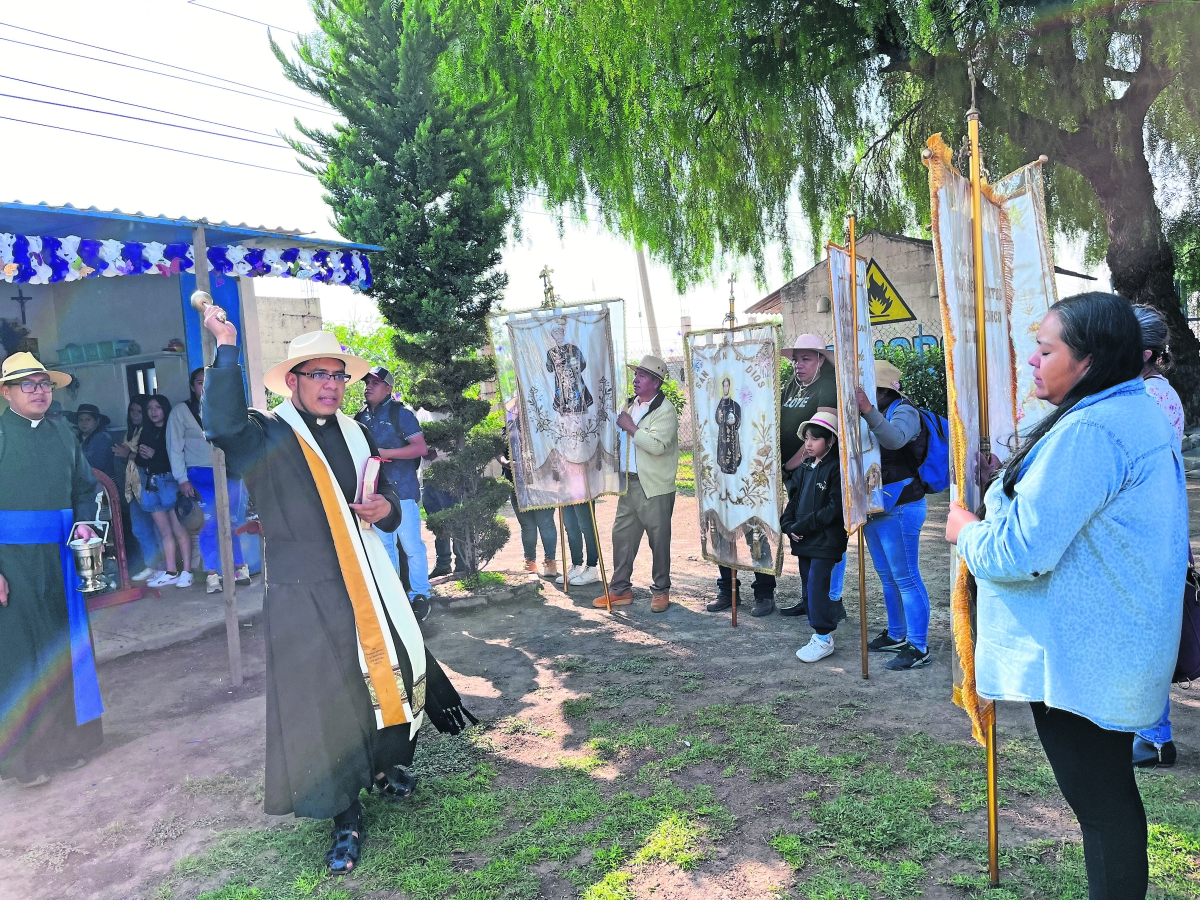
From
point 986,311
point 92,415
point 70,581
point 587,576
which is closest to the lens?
point 986,311

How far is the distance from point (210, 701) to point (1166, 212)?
40.7ft

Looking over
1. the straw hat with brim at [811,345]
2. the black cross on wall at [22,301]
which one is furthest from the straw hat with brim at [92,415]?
the straw hat with brim at [811,345]

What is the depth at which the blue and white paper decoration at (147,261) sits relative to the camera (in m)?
5.35

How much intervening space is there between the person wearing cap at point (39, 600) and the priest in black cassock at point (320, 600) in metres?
1.75

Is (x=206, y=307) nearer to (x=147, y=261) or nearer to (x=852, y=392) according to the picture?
(x=147, y=261)

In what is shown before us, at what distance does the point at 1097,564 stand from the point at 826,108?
32.6 feet

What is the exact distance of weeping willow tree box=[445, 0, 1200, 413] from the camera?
29.8ft

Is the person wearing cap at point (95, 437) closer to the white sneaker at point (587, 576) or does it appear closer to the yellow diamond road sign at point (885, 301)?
the white sneaker at point (587, 576)

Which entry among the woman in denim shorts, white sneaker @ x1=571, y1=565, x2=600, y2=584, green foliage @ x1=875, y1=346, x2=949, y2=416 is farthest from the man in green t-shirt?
green foliage @ x1=875, y1=346, x2=949, y2=416

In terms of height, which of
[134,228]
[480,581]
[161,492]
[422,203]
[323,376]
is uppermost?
[422,203]

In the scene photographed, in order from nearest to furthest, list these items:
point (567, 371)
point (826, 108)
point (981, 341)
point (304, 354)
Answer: point (981, 341) < point (304, 354) < point (567, 371) < point (826, 108)

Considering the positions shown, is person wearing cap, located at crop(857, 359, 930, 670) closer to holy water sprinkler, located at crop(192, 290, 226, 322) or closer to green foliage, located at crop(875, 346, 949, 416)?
holy water sprinkler, located at crop(192, 290, 226, 322)

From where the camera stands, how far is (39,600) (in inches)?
171

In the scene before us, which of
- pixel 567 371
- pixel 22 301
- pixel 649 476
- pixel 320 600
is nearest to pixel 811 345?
pixel 649 476
